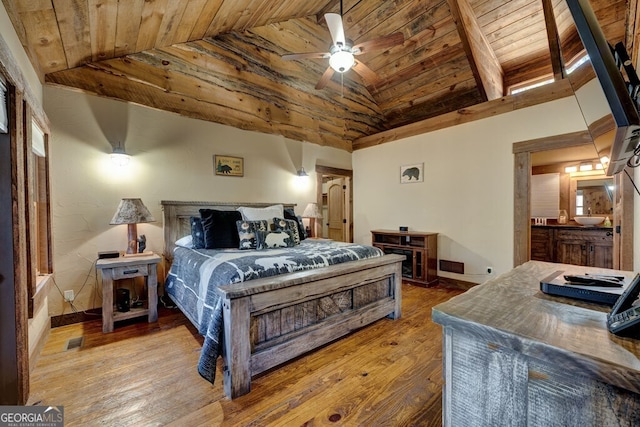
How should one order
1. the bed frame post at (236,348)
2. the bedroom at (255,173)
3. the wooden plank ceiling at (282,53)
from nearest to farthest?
the bed frame post at (236,348) < the wooden plank ceiling at (282,53) < the bedroom at (255,173)

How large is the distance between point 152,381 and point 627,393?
235 centimetres

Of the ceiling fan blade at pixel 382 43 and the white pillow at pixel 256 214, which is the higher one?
the ceiling fan blade at pixel 382 43

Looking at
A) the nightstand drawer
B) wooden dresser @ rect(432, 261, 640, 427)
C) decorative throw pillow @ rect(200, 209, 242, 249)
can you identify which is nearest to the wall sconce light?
decorative throw pillow @ rect(200, 209, 242, 249)

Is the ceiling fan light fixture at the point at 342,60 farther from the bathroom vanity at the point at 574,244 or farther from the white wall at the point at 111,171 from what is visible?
the bathroom vanity at the point at 574,244

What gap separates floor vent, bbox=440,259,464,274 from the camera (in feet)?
13.5

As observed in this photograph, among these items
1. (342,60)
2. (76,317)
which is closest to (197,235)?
(76,317)

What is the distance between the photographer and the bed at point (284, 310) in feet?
5.56

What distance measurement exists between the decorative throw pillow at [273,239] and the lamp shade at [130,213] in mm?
1188

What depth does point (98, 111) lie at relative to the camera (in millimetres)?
2957

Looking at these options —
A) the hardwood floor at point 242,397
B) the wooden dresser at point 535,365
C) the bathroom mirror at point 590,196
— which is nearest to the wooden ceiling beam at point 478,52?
the bathroom mirror at point 590,196

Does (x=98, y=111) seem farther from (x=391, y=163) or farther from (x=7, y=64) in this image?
(x=391, y=163)

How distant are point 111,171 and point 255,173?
1814 millimetres

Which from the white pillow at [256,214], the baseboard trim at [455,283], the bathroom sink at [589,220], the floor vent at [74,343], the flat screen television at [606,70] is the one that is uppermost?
the flat screen television at [606,70]

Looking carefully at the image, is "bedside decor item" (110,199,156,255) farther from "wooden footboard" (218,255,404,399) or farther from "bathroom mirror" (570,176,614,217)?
"bathroom mirror" (570,176,614,217)
